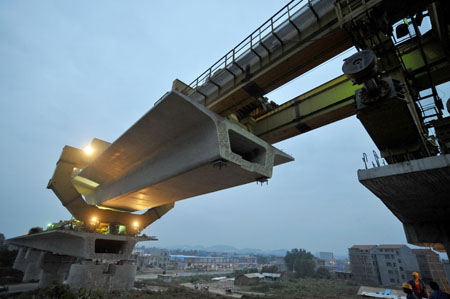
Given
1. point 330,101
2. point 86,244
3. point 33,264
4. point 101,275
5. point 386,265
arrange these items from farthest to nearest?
point 386,265 < point 33,264 < point 101,275 < point 86,244 < point 330,101

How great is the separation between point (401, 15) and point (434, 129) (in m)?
4.47

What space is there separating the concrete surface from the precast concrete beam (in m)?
19.8

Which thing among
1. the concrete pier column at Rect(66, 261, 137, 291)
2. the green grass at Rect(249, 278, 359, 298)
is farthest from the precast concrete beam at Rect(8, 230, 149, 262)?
the green grass at Rect(249, 278, 359, 298)

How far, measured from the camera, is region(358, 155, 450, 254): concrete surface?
4.67 metres

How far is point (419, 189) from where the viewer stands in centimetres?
552

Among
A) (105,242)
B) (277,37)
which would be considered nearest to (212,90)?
(277,37)

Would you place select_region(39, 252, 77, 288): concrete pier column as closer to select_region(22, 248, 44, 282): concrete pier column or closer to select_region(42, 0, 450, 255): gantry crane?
select_region(22, 248, 44, 282): concrete pier column

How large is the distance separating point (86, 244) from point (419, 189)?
20682 millimetres

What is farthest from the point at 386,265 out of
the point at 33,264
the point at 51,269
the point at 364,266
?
the point at 33,264

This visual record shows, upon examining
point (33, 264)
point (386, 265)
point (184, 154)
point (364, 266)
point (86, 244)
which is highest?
point (184, 154)

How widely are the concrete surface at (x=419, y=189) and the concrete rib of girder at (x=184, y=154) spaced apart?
4.40m

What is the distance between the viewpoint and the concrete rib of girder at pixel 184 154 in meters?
8.31

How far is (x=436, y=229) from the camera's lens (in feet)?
27.7

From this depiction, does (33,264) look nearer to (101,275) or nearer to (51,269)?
(51,269)
